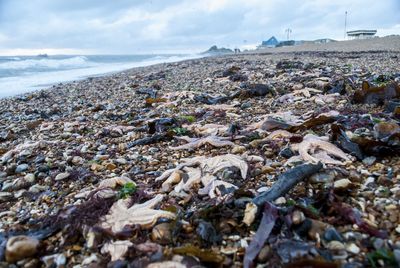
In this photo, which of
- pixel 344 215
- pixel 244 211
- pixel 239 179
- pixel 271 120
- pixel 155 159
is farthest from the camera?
pixel 271 120

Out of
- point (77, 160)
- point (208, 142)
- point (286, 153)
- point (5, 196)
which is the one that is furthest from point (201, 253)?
point (77, 160)

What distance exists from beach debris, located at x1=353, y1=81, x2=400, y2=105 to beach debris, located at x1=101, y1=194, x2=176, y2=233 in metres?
4.16

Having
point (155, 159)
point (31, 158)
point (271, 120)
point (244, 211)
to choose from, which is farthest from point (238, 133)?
point (31, 158)

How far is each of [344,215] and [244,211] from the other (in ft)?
2.09

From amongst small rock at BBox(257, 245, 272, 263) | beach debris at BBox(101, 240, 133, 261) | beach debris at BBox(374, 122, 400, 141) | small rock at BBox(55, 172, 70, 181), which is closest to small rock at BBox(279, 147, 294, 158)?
beach debris at BBox(374, 122, 400, 141)

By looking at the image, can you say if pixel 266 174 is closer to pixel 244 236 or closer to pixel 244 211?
pixel 244 211

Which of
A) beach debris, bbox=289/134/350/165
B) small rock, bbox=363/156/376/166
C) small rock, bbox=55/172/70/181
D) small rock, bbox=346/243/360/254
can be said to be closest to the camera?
small rock, bbox=346/243/360/254

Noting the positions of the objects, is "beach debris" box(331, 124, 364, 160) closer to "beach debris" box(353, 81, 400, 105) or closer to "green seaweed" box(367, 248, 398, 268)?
"green seaweed" box(367, 248, 398, 268)

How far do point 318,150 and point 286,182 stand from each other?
955 mm

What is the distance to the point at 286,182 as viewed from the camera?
2.64 metres

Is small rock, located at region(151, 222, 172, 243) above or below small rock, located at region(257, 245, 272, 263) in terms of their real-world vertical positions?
above

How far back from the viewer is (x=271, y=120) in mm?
4500

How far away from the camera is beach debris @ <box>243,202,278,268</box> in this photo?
201 centimetres

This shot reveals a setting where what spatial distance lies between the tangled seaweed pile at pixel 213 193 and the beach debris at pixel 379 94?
20mm
